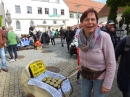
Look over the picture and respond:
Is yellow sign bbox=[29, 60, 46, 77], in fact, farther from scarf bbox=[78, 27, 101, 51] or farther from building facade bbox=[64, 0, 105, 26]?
building facade bbox=[64, 0, 105, 26]

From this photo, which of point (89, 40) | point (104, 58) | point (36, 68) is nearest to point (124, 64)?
point (104, 58)

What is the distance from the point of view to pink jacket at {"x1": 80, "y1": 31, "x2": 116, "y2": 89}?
1767mm

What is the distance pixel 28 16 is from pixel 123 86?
3384cm

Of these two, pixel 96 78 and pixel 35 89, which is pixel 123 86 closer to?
pixel 96 78

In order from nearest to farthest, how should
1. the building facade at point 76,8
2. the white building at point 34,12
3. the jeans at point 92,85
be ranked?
the jeans at point 92,85, the white building at point 34,12, the building facade at point 76,8

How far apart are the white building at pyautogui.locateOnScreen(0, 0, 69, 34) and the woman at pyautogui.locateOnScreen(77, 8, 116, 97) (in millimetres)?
26783

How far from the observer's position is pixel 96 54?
6.00 ft

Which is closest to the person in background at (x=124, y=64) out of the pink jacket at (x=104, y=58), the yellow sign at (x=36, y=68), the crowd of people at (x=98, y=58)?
the crowd of people at (x=98, y=58)

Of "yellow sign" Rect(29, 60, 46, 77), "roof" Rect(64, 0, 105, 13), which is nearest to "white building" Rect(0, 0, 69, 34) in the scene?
"roof" Rect(64, 0, 105, 13)

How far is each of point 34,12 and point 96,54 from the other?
3483 cm

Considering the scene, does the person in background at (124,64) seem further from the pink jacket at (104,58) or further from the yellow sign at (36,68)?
the yellow sign at (36,68)

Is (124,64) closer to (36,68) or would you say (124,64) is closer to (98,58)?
(98,58)

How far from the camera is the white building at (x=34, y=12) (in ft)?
104

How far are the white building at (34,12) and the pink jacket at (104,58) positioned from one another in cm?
2686
